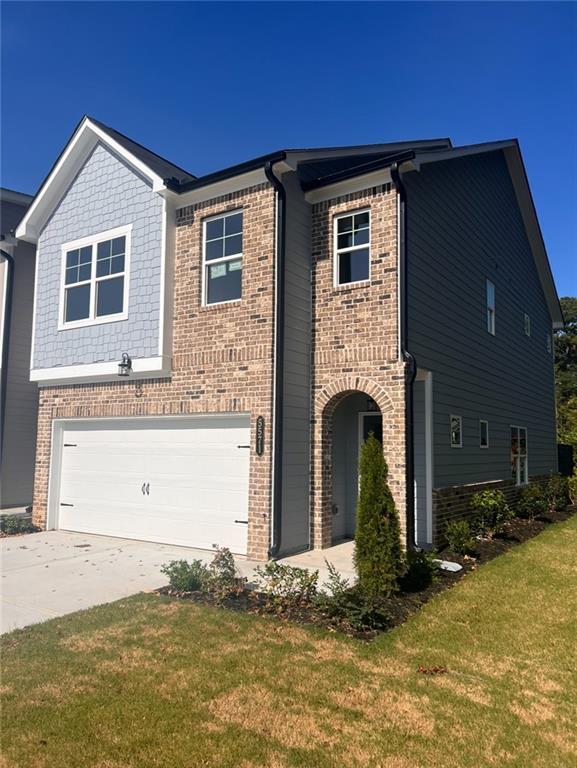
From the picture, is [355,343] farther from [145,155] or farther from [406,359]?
[145,155]

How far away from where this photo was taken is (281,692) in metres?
4.38

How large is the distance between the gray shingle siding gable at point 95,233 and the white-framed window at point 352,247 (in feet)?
11.5

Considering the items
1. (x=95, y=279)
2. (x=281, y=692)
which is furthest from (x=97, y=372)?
(x=281, y=692)

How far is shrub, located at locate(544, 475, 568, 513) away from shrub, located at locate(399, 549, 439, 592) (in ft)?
29.9

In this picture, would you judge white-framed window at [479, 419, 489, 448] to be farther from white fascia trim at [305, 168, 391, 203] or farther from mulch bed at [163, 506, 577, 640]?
white fascia trim at [305, 168, 391, 203]

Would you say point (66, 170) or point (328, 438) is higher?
point (66, 170)

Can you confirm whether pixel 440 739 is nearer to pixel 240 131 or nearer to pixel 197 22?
pixel 197 22

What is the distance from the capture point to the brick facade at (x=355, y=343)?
901cm

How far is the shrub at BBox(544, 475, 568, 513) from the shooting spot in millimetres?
15414

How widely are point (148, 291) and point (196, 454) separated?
3.35 meters

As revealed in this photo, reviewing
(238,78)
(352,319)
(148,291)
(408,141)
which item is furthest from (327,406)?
(238,78)

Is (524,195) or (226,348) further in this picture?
(524,195)

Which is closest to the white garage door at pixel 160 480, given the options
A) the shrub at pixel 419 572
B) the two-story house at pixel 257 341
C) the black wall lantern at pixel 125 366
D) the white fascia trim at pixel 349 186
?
the two-story house at pixel 257 341

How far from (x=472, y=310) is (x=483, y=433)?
9.51ft
